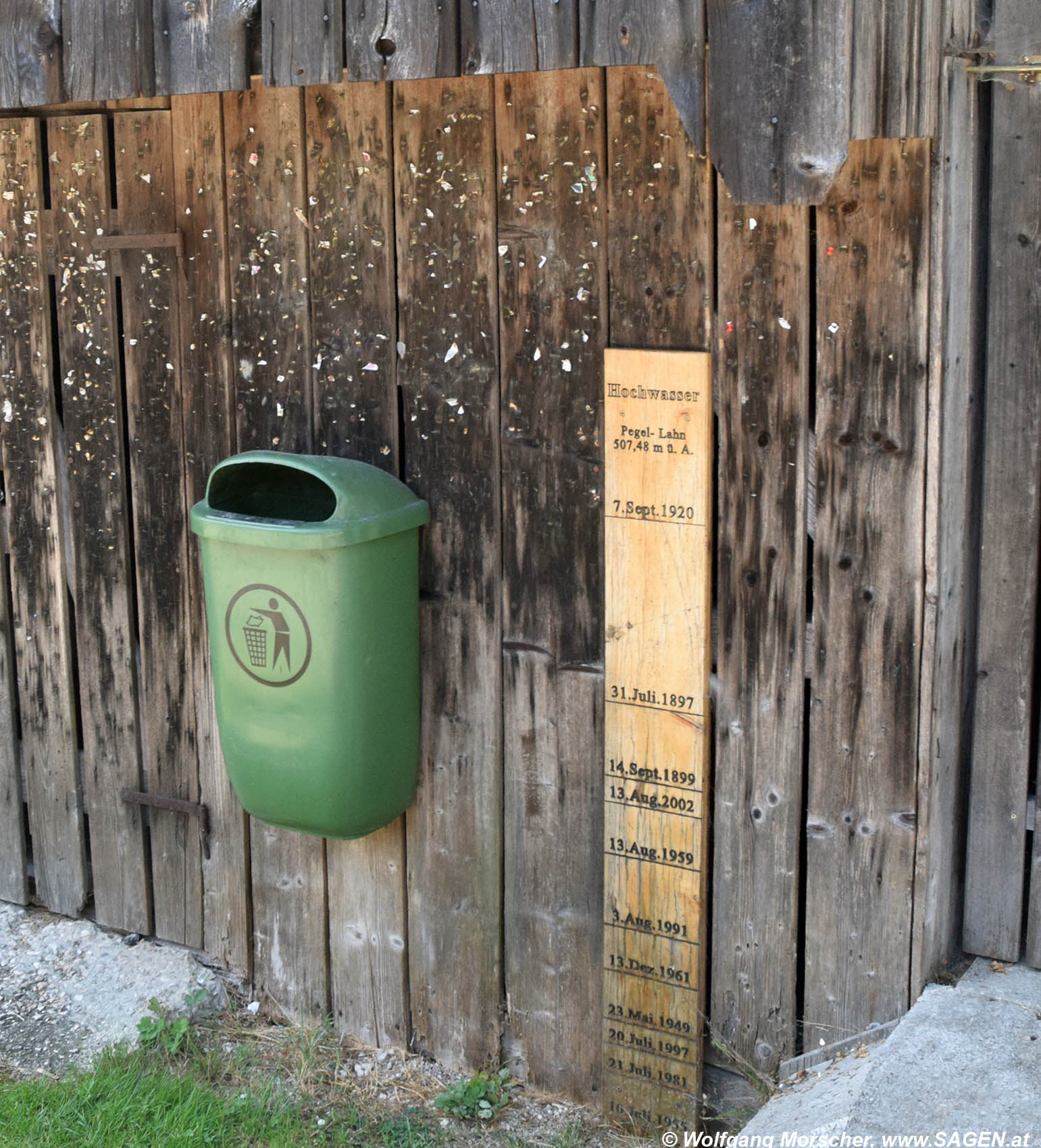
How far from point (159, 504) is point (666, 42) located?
79.0 inches

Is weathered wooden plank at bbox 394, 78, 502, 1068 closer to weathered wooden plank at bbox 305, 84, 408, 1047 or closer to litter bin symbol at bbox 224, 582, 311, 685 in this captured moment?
weathered wooden plank at bbox 305, 84, 408, 1047

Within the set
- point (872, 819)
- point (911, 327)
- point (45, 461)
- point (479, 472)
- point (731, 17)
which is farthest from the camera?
point (45, 461)

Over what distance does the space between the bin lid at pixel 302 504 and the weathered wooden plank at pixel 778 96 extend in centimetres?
117

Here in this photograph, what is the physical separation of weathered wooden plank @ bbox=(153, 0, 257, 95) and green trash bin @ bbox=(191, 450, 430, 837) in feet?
2.82

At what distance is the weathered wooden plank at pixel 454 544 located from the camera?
348 centimetres

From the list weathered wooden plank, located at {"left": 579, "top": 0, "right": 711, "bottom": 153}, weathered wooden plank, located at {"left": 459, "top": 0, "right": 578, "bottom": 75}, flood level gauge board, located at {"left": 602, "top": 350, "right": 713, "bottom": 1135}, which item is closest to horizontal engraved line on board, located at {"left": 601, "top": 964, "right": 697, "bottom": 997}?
flood level gauge board, located at {"left": 602, "top": 350, "right": 713, "bottom": 1135}

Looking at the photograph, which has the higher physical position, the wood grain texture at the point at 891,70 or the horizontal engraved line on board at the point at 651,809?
the wood grain texture at the point at 891,70

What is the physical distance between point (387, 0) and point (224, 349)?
1137 mm

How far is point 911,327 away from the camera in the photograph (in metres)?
3.02

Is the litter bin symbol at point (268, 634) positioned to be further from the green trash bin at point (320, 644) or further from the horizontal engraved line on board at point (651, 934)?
the horizontal engraved line on board at point (651, 934)

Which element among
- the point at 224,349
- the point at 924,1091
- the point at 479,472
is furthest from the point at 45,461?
the point at 924,1091

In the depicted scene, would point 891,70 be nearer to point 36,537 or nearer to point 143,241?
point 143,241

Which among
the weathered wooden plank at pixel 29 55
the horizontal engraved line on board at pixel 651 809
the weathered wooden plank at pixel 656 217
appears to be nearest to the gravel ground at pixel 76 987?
the horizontal engraved line on board at pixel 651 809

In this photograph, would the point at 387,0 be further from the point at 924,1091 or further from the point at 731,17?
the point at 924,1091
